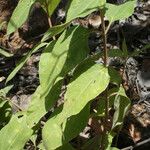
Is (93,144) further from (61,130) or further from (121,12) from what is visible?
(121,12)

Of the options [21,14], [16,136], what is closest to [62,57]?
[21,14]

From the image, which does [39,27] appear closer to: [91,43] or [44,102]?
[91,43]

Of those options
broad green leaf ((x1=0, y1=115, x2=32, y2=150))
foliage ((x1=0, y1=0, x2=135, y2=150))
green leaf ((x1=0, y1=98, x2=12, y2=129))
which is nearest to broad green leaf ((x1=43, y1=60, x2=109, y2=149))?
foliage ((x1=0, y1=0, x2=135, y2=150))

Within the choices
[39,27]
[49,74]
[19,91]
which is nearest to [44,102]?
[49,74]

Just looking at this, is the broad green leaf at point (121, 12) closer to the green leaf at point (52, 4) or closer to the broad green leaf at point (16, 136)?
the green leaf at point (52, 4)

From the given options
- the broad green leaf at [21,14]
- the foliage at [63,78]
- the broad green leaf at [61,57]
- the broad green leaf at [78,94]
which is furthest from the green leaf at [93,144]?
the broad green leaf at [21,14]
